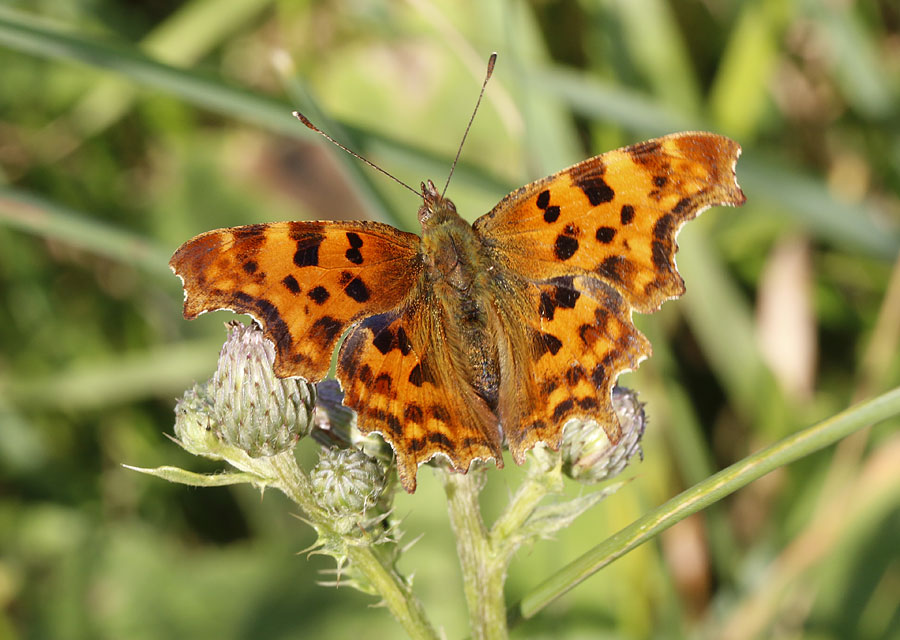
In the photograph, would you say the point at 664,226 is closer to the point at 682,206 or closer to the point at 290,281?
the point at 682,206

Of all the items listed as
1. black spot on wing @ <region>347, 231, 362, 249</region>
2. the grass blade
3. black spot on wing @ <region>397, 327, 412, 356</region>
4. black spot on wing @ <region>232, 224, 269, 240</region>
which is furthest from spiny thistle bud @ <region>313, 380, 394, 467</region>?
the grass blade

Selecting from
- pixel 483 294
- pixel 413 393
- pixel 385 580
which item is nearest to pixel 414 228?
pixel 483 294

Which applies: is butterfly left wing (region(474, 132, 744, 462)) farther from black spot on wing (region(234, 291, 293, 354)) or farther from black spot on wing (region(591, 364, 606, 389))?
black spot on wing (region(234, 291, 293, 354))

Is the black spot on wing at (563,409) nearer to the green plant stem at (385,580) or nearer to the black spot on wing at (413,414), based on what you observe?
the black spot on wing at (413,414)

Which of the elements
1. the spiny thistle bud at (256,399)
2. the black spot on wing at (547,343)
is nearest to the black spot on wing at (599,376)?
the black spot on wing at (547,343)

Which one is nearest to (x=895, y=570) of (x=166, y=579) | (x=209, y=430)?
(x=209, y=430)

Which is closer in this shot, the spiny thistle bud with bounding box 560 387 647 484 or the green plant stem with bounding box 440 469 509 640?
the green plant stem with bounding box 440 469 509 640
